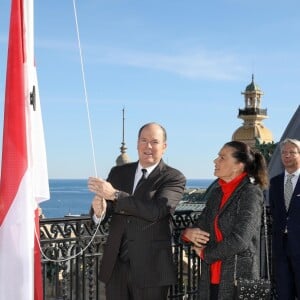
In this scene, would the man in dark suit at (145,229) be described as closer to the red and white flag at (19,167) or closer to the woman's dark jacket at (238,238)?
the woman's dark jacket at (238,238)

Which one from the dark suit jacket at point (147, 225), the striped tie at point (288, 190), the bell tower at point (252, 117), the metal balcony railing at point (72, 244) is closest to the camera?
the dark suit jacket at point (147, 225)

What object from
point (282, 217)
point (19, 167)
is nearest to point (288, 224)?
point (282, 217)

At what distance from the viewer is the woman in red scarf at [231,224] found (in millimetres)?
3953

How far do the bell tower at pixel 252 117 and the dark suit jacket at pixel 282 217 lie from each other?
48.7 metres

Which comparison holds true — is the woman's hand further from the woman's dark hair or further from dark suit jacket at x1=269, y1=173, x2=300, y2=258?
dark suit jacket at x1=269, y1=173, x2=300, y2=258

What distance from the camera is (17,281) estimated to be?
12.9 feet

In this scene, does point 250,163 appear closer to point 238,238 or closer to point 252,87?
point 238,238

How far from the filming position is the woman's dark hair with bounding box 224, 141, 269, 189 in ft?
13.6

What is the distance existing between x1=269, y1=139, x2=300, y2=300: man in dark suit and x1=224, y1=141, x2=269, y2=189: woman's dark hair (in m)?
0.88

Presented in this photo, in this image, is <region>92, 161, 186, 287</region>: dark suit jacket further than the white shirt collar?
No

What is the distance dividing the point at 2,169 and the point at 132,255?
1129 mm

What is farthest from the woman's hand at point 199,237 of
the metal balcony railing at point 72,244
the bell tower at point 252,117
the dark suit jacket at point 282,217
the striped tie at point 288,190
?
the bell tower at point 252,117

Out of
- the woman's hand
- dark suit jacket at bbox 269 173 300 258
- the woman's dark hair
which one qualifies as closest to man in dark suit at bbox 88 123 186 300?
the woman's hand

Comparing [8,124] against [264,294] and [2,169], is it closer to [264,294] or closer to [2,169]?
[2,169]
